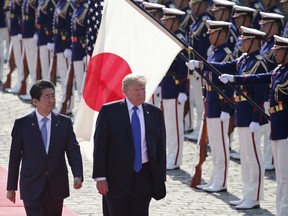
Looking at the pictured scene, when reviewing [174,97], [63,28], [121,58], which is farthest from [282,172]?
[63,28]

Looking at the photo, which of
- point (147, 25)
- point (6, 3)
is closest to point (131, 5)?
point (147, 25)

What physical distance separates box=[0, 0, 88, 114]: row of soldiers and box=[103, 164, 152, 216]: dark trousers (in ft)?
29.0

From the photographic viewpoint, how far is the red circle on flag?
38.0 feet

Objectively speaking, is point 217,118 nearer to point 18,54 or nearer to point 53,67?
point 53,67

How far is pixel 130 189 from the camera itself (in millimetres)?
10055

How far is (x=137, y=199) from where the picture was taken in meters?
10.1

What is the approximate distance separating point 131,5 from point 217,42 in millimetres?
2435

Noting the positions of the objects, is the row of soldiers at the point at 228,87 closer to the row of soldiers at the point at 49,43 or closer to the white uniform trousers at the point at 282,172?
the white uniform trousers at the point at 282,172

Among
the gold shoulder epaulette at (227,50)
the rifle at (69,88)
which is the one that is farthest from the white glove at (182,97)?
the rifle at (69,88)

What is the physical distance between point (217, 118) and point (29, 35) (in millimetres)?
7563

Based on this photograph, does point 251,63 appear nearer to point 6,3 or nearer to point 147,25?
point 147,25

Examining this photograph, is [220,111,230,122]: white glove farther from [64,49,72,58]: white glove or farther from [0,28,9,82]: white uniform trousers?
[0,28,9,82]: white uniform trousers

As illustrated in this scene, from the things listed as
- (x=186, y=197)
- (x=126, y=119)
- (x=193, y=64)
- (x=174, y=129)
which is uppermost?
(x=193, y=64)

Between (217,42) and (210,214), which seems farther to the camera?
(217,42)
